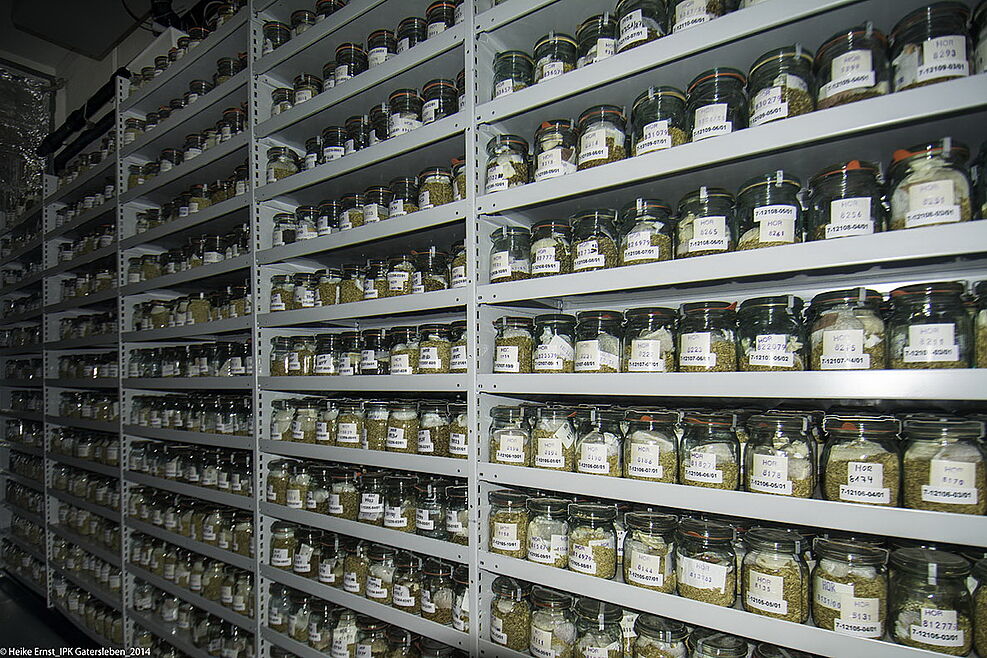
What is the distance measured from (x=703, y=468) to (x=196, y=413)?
1.83 m

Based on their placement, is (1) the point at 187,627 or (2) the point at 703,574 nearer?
(2) the point at 703,574

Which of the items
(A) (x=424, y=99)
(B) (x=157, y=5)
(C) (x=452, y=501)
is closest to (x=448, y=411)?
(C) (x=452, y=501)

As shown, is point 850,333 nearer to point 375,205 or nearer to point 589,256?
point 589,256

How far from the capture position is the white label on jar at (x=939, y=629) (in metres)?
0.74

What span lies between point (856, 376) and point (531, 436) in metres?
0.63

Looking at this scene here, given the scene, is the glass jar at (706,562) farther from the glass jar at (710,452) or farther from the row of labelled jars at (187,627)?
the row of labelled jars at (187,627)

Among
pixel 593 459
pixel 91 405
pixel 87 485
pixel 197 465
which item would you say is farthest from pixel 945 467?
pixel 87 485

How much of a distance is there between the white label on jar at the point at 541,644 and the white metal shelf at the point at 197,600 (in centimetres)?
104

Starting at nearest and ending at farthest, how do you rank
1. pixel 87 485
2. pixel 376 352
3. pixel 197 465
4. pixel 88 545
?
1. pixel 376 352
2. pixel 197 465
3. pixel 88 545
4. pixel 87 485

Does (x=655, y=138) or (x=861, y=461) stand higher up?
(x=655, y=138)

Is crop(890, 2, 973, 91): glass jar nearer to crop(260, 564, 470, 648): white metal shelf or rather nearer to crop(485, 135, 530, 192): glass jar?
crop(485, 135, 530, 192): glass jar

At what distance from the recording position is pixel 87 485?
99.1 inches

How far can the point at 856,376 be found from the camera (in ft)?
2.52

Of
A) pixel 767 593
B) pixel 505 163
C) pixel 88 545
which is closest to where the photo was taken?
pixel 767 593
